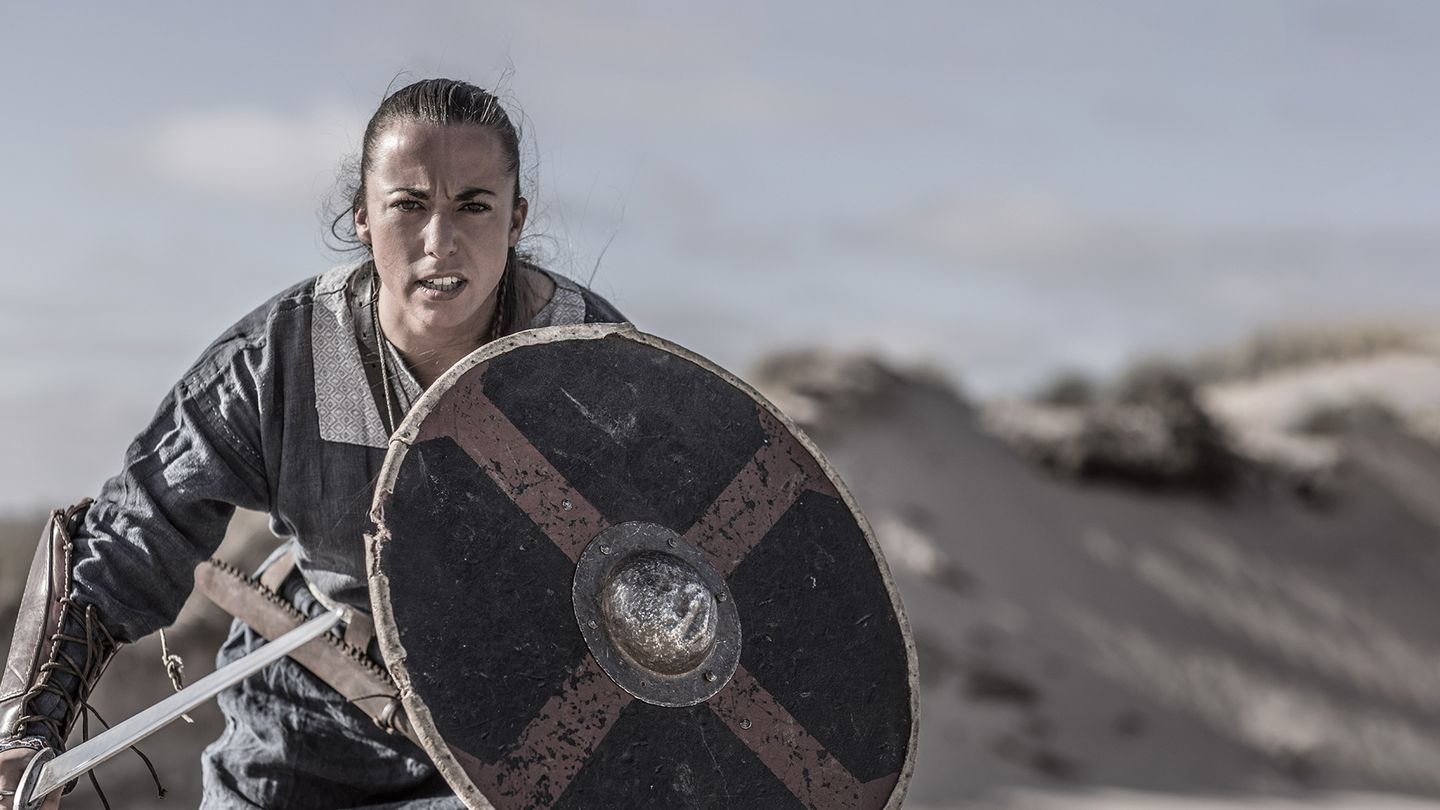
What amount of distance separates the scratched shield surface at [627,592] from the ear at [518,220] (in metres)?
0.39

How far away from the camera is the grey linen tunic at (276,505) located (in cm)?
238

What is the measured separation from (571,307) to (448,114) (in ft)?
1.39

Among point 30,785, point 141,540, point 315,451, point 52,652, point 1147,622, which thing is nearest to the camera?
point 30,785

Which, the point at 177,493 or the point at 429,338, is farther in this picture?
the point at 429,338

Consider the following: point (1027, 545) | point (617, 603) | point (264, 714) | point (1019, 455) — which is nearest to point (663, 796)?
point (617, 603)

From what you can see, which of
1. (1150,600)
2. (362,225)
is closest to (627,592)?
(362,225)

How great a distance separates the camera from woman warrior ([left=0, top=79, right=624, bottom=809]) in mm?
2348

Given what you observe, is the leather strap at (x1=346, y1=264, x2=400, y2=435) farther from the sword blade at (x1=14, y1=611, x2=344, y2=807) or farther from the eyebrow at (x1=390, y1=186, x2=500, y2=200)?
the sword blade at (x1=14, y1=611, x2=344, y2=807)

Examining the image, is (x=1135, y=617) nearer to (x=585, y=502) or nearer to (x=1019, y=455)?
(x=1019, y=455)

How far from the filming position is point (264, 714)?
8.58 ft

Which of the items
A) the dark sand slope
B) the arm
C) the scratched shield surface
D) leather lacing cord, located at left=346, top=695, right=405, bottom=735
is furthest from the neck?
the dark sand slope

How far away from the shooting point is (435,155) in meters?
2.39

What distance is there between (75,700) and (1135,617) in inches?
387

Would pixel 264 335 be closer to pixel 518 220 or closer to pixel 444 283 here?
pixel 444 283
